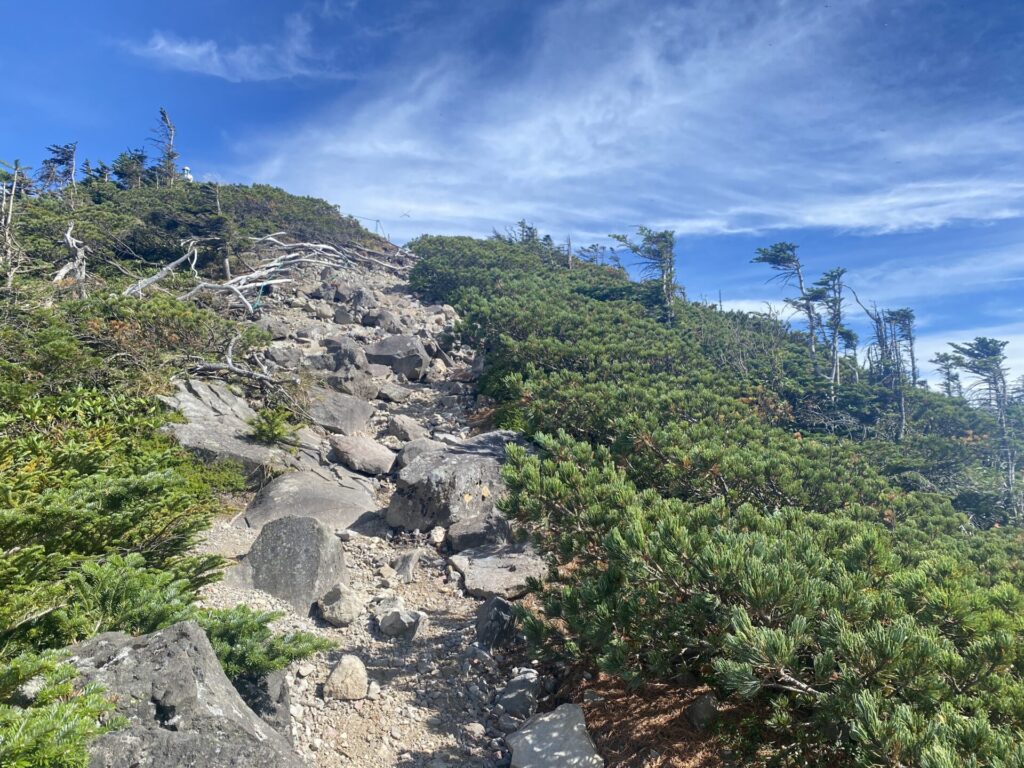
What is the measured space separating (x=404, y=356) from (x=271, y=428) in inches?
349

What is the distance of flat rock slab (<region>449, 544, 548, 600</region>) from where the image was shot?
733 centimetres

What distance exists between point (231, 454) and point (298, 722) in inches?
234

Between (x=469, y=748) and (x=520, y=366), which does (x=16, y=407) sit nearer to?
(x=469, y=748)

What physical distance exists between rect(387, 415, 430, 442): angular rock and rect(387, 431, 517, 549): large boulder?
3.92 metres

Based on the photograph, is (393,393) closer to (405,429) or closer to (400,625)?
(405,429)

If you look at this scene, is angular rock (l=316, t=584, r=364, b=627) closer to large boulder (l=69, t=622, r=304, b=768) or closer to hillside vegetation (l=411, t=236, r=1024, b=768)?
hillside vegetation (l=411, t=236, r=1024, b=768)

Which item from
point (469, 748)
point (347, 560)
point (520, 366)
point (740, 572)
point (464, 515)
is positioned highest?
point (520, 366)

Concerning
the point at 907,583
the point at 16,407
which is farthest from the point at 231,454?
the point at 907,583

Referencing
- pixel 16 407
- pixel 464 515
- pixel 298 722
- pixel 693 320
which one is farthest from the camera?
pixel 693 320

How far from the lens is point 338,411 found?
44.9 feet

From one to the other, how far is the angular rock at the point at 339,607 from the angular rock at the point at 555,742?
272 cm

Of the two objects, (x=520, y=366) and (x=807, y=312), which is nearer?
(x=520, y=366)

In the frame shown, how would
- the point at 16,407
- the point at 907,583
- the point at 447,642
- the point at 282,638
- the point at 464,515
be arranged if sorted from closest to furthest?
the point at 907,583 < the point at 282,638 < the point at 447,642 < the point at 16,407 < the point at 464,515

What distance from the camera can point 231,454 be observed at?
371 inches
